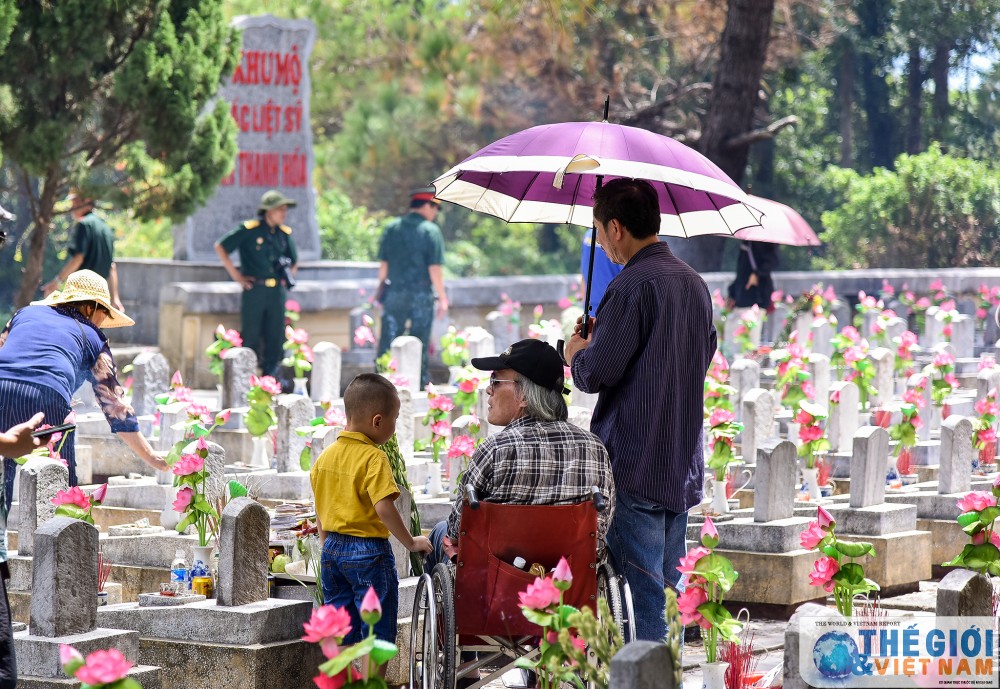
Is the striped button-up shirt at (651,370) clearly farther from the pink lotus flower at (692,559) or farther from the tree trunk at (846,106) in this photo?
the tree trunk at (846,106)

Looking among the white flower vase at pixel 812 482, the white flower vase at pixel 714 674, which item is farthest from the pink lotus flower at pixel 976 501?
the white flower vase at pixel 812 482

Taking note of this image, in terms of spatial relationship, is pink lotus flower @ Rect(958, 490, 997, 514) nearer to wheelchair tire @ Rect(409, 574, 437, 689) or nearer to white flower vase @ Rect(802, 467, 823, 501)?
wheelchair tire @ Rect(409, 574, 437, 689)

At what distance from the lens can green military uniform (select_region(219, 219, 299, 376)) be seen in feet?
43.3

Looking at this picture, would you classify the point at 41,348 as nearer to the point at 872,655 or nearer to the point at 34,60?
the point at 872,655

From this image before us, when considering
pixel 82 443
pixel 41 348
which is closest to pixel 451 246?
pixel 82 443

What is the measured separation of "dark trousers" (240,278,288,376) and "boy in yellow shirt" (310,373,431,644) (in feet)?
26.7

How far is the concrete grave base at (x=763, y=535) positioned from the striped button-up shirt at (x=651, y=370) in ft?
7.51

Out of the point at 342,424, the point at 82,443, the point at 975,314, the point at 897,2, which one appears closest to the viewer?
the point at 342,424

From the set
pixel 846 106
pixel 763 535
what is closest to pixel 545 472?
pixel 763 535

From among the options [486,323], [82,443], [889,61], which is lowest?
[82,443]

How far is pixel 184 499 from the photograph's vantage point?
6.45 meters

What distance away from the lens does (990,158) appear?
29.5 m

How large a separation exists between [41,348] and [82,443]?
323 cm

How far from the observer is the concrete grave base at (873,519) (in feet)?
25.8
